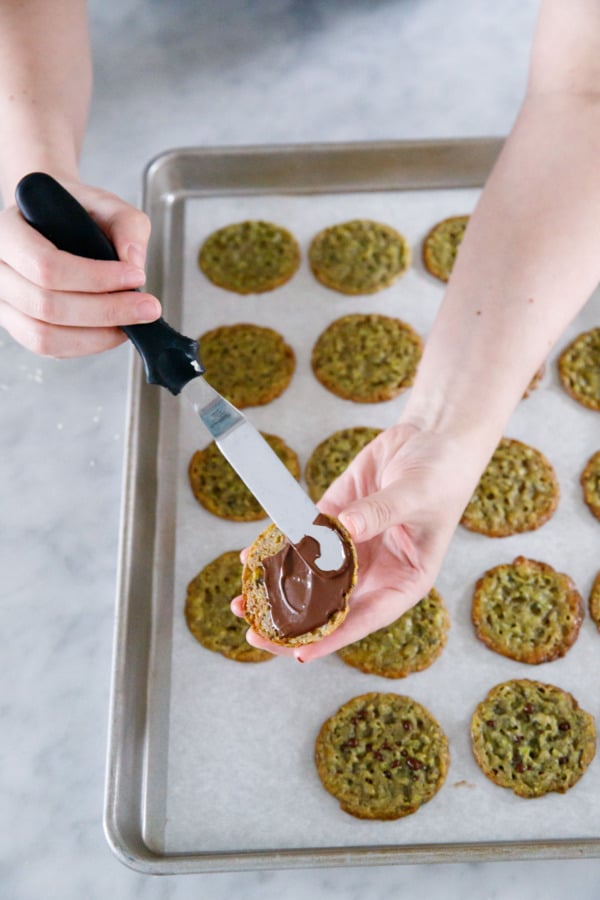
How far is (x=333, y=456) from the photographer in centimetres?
158

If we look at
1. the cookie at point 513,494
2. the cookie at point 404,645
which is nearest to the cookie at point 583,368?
the cookie at point 513,494

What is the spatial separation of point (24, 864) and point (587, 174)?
52.3 inches

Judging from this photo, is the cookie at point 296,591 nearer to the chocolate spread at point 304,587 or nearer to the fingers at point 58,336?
the chocolate spread at point 304,587

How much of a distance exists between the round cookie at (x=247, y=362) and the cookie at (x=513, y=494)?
0.41 metres

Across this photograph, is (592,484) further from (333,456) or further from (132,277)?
(132,277)

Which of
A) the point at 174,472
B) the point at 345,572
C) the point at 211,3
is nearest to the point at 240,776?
the point at 345,572

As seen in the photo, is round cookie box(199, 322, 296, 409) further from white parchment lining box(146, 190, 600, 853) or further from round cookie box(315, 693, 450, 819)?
round cookie box(315, 693, 450, 819)

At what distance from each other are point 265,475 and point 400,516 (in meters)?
0.21

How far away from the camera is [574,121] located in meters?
1.43

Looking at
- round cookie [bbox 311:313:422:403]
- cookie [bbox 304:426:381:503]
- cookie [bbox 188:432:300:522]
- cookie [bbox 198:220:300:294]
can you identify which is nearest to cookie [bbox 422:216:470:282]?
round cookie [bbox 311:313:422:403]

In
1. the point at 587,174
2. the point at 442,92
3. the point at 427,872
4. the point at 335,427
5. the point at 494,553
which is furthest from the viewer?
the point at 442,92

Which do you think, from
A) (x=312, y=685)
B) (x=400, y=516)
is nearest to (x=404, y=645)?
(x=312, y=685)

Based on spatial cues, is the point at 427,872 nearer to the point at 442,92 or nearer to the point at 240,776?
the point at 240,776

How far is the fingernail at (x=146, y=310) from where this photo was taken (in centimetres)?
111
